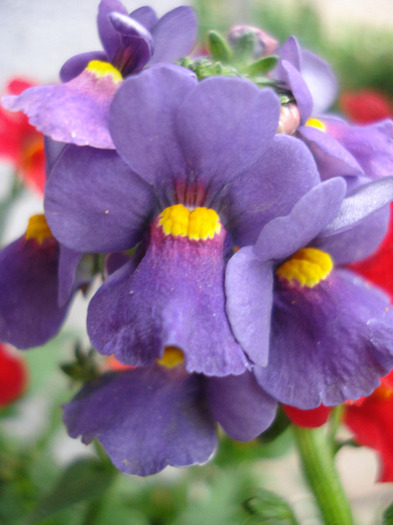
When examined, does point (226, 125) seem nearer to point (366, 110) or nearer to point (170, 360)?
point (170, 360)

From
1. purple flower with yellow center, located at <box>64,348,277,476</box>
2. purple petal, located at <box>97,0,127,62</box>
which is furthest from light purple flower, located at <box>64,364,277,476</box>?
purple petal, located at <box>97,0,127,62</box>

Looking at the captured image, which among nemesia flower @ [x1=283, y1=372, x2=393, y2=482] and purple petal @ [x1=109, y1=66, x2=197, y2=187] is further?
nemesia flower @ [x1=283, y1=372, x2=393, y2=482]

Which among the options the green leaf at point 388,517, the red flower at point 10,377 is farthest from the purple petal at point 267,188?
the red flower at point 10,377

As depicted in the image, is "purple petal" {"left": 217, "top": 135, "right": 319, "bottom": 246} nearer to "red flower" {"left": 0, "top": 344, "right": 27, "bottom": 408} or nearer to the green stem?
the green stem

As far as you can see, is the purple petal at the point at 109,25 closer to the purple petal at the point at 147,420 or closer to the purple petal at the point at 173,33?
the purple petal at the point at 173,33

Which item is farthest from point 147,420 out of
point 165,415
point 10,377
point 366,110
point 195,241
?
point 366,110

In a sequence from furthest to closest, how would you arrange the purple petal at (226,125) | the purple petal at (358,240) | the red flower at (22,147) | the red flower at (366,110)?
the red flower at (366,110) → the red flower at (22,147) → the purple petal at (358,240) → the purple petal at (226,125)
